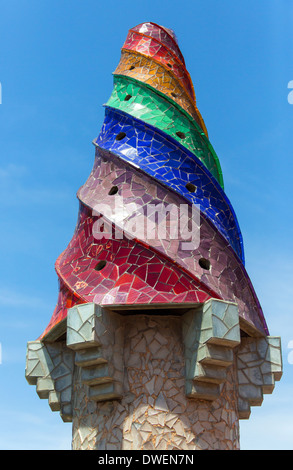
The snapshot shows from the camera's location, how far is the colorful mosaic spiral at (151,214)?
9805 mm

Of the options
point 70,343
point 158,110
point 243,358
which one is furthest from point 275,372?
point 158,110

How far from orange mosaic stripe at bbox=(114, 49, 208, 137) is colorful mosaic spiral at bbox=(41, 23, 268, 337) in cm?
2

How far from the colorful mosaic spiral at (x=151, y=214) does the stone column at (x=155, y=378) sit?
1.34 ft

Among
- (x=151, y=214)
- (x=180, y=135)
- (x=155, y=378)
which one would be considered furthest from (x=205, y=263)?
(x=180, y=135)

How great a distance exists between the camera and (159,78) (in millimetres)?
12195

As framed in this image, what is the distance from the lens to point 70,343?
9.37 metres

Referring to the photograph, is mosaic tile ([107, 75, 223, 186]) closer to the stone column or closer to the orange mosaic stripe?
the orange mosaic stripe

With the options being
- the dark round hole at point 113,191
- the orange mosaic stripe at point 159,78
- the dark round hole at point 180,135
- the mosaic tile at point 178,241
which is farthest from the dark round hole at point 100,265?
the orange mosaic stripe at point 159,78

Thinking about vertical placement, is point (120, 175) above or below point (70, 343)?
above

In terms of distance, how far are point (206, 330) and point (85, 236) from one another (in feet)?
8.79

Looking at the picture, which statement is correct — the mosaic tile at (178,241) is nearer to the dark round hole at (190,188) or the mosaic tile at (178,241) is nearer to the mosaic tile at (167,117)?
the dark round hole at (190,188)

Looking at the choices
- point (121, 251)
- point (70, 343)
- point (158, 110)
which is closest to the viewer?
point (70, 343)

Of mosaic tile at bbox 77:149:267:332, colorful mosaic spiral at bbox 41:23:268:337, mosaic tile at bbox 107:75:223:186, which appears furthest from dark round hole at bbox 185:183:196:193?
mosaic tile at bbox 107:75:223:186

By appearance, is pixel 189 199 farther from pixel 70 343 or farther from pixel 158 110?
pixel 70 343
